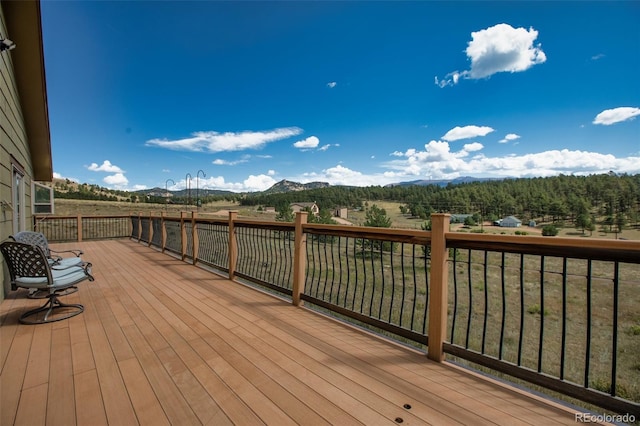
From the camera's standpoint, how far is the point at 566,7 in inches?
685

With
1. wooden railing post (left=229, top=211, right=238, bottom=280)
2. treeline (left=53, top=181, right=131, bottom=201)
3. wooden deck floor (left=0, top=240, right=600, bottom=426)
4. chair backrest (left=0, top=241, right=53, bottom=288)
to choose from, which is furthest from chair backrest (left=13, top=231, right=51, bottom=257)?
treeline (left=53, top=181, right=131, bottom=201)

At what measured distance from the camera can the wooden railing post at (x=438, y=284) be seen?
2.11 m

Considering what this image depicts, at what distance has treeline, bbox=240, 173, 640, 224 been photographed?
47656 mm

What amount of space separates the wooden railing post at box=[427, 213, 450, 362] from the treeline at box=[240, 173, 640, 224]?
1909 inches

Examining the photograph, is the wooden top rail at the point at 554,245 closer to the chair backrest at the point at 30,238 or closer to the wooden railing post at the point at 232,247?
the wooden railing post at the point at 232,247

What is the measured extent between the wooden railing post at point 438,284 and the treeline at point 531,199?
48.5m

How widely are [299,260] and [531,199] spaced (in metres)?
64.2

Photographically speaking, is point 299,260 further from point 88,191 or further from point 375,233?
point 88,191

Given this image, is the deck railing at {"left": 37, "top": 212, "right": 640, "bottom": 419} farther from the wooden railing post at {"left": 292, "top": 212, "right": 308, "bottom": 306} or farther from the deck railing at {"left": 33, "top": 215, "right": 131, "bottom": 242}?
the deck railing at {"left": 33, "top": 215, "right": 131, "bottom": 242}

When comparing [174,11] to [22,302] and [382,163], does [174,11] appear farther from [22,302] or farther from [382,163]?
[382,163]

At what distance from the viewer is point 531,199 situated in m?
52.9

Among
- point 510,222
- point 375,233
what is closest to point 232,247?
point 375,233

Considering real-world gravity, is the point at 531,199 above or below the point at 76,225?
above

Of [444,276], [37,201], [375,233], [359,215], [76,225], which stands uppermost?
[37,201]
